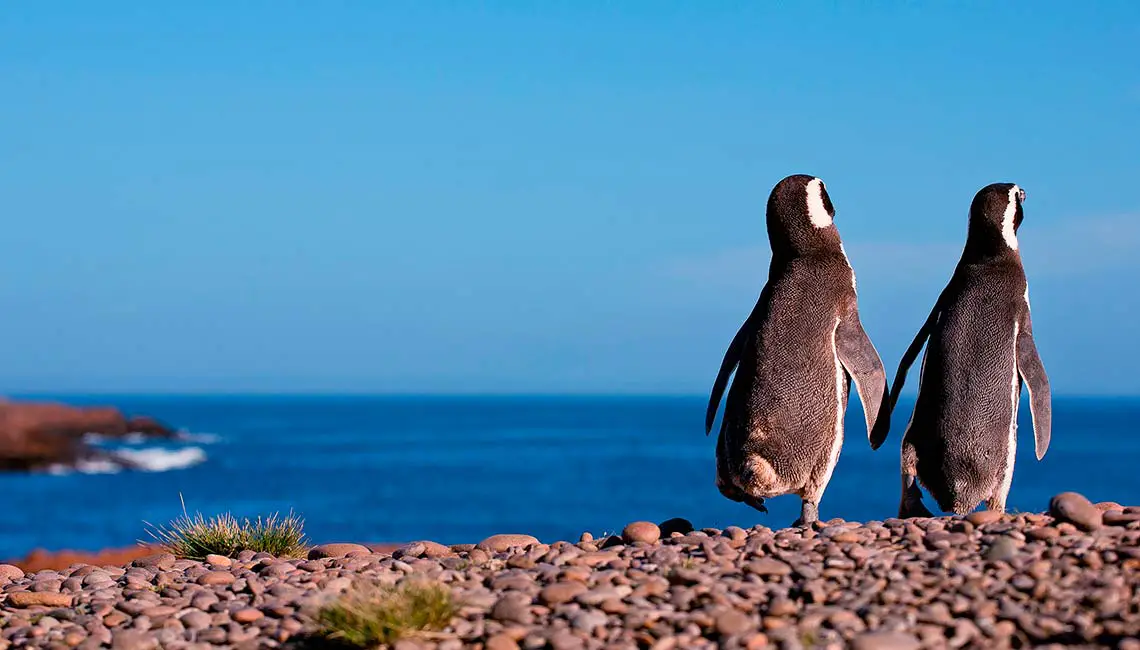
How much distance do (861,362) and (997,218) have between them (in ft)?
4.91

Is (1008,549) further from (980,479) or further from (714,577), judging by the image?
(980,479)

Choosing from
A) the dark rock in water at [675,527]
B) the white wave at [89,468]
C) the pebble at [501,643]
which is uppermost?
the dark rock in water at [675,527]

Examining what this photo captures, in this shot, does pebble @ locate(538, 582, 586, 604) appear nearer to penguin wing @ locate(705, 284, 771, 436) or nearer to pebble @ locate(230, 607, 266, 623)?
pebble @ locate(230, 607, 266, 623)

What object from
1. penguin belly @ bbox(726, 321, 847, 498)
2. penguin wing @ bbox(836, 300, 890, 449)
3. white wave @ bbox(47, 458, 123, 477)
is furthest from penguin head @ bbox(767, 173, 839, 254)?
white wave @ bbox(47, 458, 123, 477)

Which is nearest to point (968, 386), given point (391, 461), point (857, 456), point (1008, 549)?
point (1008, 549)

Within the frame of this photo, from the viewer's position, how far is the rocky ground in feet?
18.1

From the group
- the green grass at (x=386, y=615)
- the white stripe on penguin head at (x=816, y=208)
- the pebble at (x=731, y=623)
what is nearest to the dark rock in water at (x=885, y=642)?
the pebble at (x=731, y=623)

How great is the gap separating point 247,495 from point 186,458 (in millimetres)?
29242

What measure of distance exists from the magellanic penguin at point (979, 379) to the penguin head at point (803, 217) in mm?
A: 983

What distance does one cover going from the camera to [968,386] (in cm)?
880

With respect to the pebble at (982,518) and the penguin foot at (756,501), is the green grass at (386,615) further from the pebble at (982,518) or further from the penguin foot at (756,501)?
the penguin foot at (756,501)

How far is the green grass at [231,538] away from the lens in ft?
30.6

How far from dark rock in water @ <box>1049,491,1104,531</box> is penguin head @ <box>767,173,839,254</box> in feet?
8.30

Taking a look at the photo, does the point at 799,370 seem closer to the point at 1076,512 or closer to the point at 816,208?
the point at 816,208
